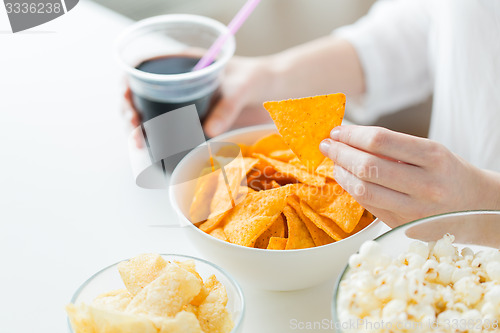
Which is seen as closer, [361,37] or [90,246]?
[90,246]

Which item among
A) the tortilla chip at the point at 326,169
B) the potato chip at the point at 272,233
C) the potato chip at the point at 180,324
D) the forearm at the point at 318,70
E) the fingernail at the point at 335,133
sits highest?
the fingernail at the point at 335,133

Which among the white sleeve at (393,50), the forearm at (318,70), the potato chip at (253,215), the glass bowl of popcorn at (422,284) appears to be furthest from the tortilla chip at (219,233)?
the white sleeve at (393,50)

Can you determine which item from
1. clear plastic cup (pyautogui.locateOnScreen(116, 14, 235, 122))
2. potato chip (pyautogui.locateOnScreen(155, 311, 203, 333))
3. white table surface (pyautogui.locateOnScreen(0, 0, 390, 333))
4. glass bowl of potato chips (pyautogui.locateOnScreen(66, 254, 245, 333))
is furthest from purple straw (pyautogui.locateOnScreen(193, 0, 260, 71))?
potato chip (pyautogui.locateOnScreen(155, 311, 203, 333))

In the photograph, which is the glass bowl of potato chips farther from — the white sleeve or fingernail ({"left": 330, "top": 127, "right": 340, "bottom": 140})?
the white sleeve

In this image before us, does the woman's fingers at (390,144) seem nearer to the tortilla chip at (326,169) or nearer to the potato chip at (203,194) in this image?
the tortilla chip at (326,169)

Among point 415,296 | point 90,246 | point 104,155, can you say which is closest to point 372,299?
point 415,296

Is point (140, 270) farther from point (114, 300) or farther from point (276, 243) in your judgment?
point (276, 243)

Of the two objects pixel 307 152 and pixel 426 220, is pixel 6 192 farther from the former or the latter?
pixel 426 220
